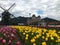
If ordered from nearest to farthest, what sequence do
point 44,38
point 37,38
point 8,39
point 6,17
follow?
point 44,38
point 37,38
point 8,39
point 6,17

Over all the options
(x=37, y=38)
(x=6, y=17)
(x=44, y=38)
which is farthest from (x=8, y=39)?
(x=6, y=17)

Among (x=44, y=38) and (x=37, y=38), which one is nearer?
(x=44, y=38)

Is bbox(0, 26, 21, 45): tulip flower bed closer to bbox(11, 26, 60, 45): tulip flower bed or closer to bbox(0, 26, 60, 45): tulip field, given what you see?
bbox(0, 26, 60, 45): tulip field

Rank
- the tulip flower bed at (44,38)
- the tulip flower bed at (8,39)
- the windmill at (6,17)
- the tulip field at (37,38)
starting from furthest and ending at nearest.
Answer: the windmill at (6,17) < the tulip flower bed at (44,38) < the tulip field at (37,38) < the tulip flower bed at (8,39)

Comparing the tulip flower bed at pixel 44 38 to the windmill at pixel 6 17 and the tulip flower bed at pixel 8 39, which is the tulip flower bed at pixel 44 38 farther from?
the windmill at pixel 6 17

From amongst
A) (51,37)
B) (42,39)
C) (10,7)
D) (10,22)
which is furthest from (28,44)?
(10,7)

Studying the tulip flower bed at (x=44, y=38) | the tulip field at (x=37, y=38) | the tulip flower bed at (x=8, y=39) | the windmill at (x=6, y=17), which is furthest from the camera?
the windmill at (x=6, y=17)

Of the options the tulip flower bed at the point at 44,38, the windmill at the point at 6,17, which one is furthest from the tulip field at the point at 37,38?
the windmill at the point at 6,17

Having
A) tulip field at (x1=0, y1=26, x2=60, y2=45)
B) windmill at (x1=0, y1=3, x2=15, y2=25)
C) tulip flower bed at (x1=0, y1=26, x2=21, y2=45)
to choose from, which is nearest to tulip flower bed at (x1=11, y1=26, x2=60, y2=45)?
tulip field at (x1=0, y1=26, x2=60, y2=45)

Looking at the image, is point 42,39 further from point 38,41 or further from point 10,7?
point 10,7

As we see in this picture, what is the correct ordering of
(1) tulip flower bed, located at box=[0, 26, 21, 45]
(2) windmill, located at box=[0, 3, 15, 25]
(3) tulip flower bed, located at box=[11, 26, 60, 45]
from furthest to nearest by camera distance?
(2) windmill, located at box=[0, 3, 15, 25]
(3) tulip flower bed, located at box=[11, 26, 60, 45]
(1) tulip flower bed, located at box=[0, 26, 21, 45]

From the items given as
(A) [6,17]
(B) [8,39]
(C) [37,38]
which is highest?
(C) [37,38]

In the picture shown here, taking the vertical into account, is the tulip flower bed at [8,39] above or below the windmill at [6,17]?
above

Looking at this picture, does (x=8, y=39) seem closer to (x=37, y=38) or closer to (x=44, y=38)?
(x=37, y=38)
